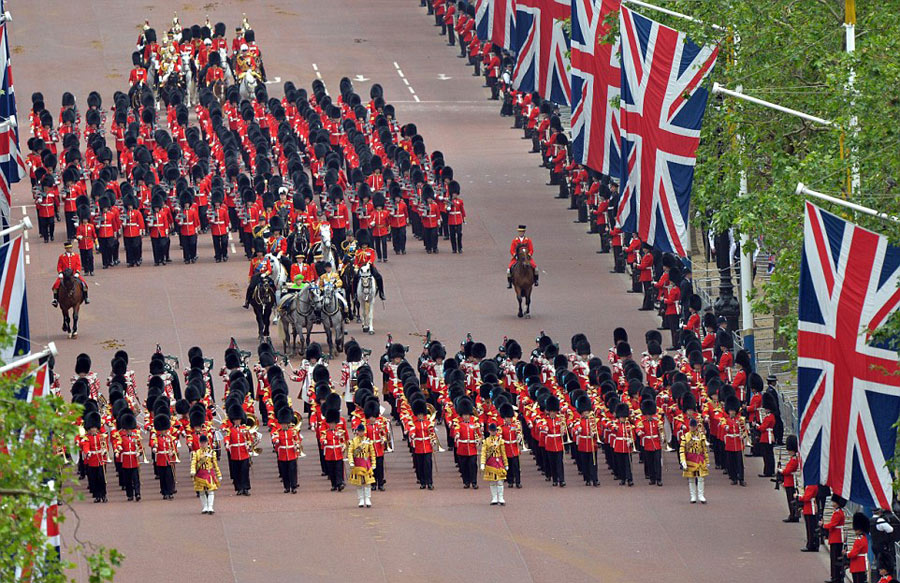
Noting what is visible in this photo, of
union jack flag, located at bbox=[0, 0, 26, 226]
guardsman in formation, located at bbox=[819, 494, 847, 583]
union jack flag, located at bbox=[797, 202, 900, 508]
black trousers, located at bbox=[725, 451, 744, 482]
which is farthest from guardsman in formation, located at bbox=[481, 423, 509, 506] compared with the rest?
union jack flag, located at bbox=[797, 202, 900, 508]

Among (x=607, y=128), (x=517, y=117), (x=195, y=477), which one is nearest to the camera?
(x=195, y=477)

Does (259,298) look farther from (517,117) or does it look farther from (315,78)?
(315,78)

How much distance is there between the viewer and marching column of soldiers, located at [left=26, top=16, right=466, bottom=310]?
42.7 meters

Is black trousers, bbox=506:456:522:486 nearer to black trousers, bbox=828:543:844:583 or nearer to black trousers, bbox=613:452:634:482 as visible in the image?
black trousers, bbox=613:452:634:482

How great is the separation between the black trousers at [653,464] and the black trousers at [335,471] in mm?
3735

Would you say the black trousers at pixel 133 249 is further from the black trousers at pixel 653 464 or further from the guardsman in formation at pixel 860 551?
the guardsman in formation at pixel 860 551

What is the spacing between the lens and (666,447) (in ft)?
105

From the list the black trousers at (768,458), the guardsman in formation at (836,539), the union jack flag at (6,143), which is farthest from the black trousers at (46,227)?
the guardsman in formation at (836,539)

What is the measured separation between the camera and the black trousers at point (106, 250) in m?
42.5

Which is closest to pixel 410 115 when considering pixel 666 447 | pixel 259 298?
pixel 259 298

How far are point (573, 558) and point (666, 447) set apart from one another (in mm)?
5450

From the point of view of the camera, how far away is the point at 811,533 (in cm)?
2694

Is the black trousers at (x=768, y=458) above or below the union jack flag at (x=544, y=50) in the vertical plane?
below

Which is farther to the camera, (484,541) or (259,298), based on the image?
(259,298)
